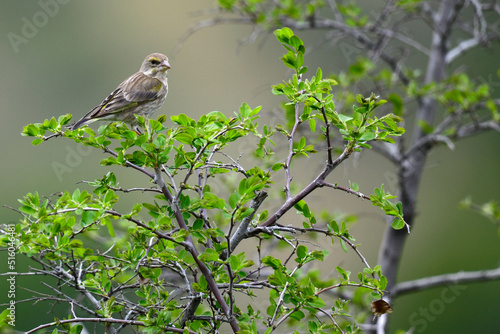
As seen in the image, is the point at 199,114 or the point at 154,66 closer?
the point at 154,66

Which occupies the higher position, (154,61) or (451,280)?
(154,61)

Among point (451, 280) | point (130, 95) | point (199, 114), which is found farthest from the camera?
point (199, 114)

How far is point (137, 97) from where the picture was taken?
152 inches

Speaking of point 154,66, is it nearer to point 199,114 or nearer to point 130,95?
point 130,95

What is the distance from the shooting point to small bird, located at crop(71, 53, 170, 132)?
3648mm

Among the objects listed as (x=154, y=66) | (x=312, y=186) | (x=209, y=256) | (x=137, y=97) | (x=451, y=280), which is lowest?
(x=451, y=280)

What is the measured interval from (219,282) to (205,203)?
1.53 feet

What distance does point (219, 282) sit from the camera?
2.51 m

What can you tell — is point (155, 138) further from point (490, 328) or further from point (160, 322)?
point (490, 328)

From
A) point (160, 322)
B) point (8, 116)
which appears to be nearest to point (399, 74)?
point (160, 322)

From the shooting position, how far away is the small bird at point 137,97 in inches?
144

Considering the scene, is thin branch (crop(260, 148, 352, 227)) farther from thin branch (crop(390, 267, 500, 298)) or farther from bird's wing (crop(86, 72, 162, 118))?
thin branch (crop(390, 267, 500, 298))

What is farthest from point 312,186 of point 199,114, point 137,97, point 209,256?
point 199,114

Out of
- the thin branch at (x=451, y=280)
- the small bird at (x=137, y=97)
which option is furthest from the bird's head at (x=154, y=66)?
the thin branch at (x=451, y=280)
